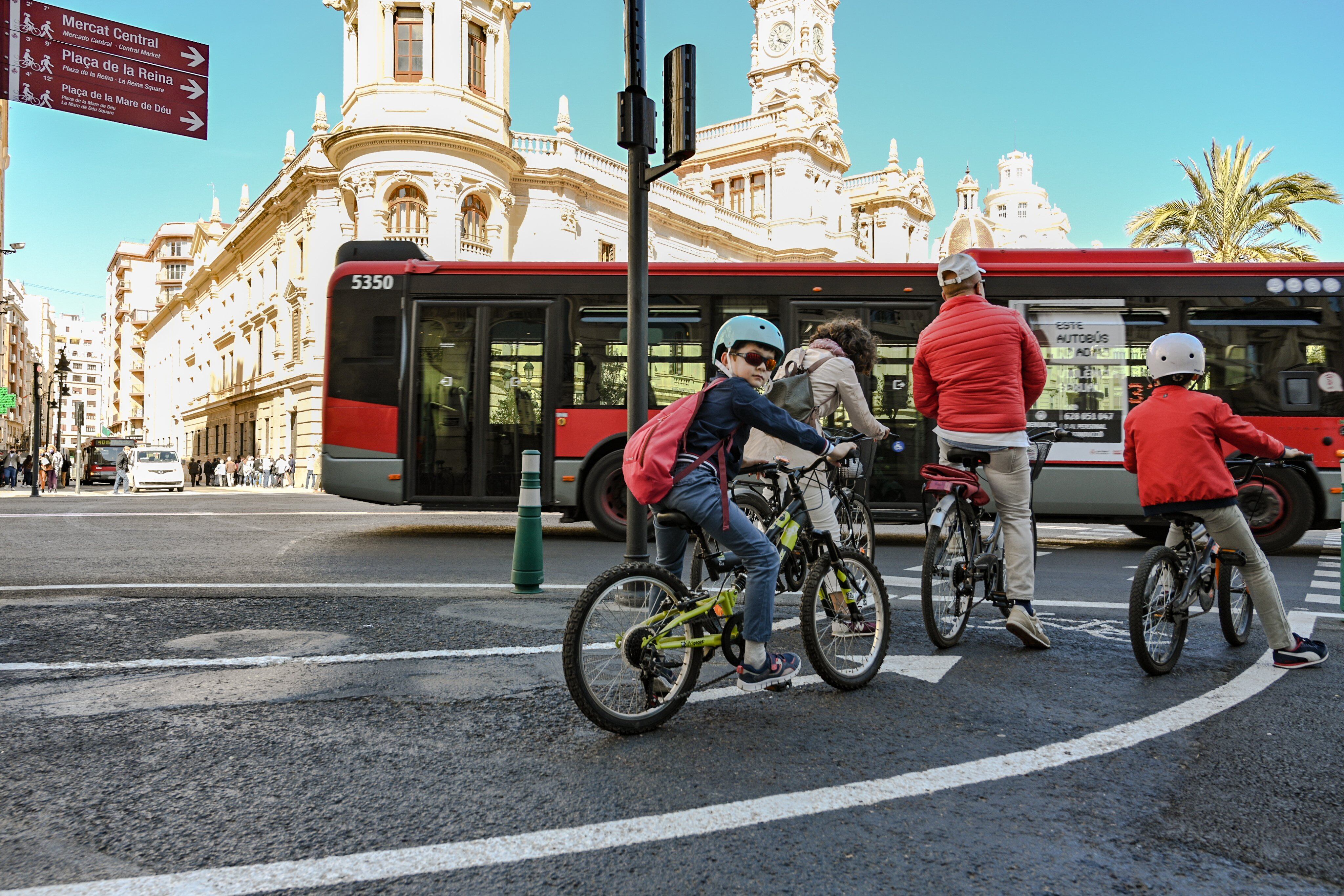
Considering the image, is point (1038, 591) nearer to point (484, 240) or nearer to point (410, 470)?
point (410, 470)

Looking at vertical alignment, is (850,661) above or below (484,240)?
below

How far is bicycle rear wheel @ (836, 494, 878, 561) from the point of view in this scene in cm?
566

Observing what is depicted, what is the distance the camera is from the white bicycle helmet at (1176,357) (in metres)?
4.48

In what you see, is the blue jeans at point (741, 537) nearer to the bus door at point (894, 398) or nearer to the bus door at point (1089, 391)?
the bus door at point (894, 398)

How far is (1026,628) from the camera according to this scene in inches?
187

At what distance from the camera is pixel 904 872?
2.26 meters

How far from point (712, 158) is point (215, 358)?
1267 inches

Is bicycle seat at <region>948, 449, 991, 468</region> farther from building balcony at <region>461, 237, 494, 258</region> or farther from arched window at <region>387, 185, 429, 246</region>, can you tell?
arched window at <region>387, 185, 429, 246</region>

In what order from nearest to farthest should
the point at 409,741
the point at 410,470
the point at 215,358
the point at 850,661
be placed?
the point at 409,741 < the point at 850,661 < the point at 410,470 < the point at 215,358

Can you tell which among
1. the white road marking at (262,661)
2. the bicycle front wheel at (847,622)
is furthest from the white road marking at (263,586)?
the bicycle front wheel at (847,622)

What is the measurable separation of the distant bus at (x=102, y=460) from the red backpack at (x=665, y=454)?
159ft

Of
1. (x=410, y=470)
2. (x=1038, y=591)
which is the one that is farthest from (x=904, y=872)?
(x=410, y=470)

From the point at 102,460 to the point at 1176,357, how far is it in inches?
2067

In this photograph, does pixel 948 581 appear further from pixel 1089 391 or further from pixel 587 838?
pixel 1089 391
